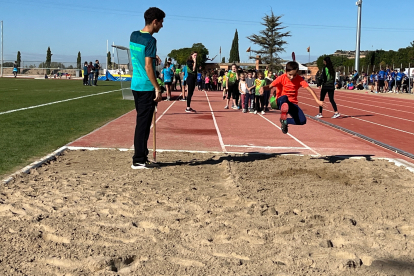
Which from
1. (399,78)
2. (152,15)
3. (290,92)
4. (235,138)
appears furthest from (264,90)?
(399,78)

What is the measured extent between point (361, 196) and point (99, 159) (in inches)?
153

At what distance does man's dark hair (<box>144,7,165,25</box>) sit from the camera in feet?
21.8

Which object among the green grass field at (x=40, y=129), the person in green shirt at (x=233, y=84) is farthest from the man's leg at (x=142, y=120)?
the person in green shirt at (x=233, y=84)

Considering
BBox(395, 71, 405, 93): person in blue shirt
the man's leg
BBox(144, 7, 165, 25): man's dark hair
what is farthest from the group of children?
BBox(395, 71, 405, 93): person in blue shirt

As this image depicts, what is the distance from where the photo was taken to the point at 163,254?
3.65 meters

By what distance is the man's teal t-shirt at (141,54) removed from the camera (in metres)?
6.52

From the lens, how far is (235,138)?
10469 mm

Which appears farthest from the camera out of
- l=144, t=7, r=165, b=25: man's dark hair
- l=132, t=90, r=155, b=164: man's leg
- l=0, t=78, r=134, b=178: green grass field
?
l=0, t=78, r=134, b=178: green grass field

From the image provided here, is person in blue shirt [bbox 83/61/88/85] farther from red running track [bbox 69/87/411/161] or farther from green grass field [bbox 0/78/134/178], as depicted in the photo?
red running track [bbox 69/87/411/161]

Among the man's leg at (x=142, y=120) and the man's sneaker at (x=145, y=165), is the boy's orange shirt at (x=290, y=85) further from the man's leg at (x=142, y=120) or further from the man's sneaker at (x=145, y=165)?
the man's sneaker at (x=145, y=165)

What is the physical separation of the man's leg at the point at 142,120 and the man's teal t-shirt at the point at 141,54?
0.11m

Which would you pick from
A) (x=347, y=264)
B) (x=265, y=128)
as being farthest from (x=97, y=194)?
(x=265, y=128)

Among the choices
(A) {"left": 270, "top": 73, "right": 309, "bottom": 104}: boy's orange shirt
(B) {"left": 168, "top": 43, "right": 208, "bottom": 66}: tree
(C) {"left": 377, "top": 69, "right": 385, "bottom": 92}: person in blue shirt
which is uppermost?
(B) {"left": 168, "top": 43, "right": 208, "bottom": 66}: tree

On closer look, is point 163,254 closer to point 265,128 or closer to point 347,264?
point 347,264
